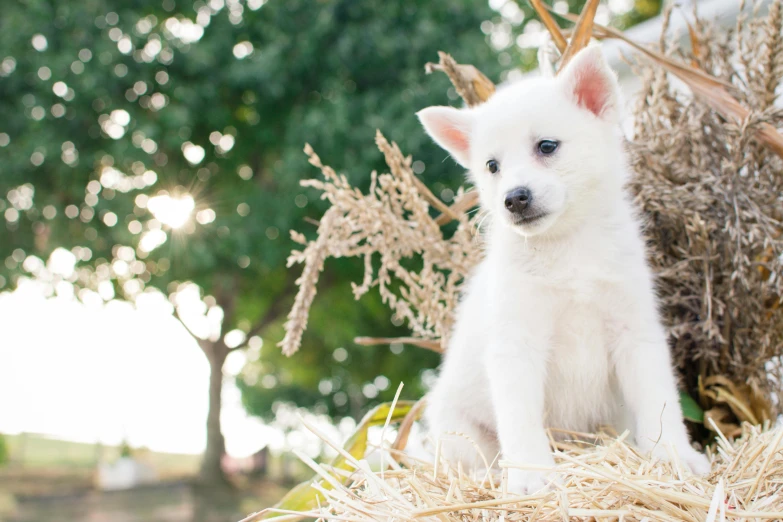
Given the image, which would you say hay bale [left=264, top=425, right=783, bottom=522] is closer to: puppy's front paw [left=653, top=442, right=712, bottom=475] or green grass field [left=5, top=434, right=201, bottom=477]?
puppy's front paw [left=653, top=442, right=712, bottom=475]

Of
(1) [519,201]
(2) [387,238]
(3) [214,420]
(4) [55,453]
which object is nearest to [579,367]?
(1) [519,201]

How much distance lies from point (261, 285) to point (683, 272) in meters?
9.56

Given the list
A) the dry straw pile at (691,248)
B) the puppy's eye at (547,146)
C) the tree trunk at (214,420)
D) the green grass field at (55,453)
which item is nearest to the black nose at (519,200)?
the puppy's eye at (547,146)

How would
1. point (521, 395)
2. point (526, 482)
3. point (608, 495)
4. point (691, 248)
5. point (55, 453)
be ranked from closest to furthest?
point (608, 495), point (526, 482), point (521, 395), point (691, 248), point (55, 453)

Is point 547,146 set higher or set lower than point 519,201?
higher

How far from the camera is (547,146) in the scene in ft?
4.75

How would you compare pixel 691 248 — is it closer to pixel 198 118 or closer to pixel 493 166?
pixel 493 166

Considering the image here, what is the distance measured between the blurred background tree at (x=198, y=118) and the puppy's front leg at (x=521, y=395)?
16.5 ft

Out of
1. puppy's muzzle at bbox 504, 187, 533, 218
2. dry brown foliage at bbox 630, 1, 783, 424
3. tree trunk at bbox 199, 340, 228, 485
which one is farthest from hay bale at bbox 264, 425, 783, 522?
tree trunk at bbox 199, 340, 228, 485

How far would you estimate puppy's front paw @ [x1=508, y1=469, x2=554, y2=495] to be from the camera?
1213mm

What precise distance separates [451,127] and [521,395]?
2.23 feet

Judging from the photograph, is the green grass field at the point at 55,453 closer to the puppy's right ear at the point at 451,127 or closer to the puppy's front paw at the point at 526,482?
the puppy's right ear at the point at 451,127

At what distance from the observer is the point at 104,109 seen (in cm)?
781

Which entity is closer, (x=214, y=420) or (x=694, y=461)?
(x=694, y=461)
